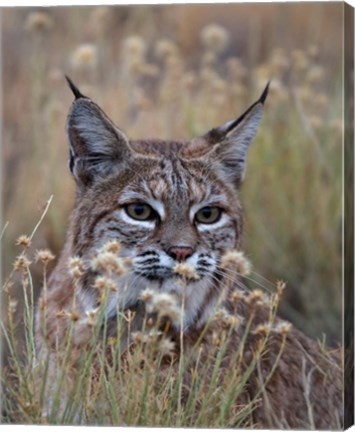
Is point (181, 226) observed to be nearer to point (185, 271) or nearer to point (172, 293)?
point (172, 293)

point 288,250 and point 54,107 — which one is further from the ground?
A: point 54,107

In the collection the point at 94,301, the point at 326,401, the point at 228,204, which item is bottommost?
the point at 326,401

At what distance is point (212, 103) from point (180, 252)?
195 cm

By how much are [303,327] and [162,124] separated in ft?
4.84

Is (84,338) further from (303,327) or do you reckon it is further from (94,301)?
(303,327)

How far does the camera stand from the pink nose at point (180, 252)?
6.71 meters

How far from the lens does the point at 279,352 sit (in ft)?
23.1

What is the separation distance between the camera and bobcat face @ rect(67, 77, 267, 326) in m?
6.84

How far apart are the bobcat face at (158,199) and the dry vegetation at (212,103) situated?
1.41 feet

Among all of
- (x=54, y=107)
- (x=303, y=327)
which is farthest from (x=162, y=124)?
(x=303, y=327)

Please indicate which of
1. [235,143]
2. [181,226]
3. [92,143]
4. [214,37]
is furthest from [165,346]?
[214,37]

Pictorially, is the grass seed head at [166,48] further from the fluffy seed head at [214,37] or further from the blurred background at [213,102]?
the fluffy seed head at [214,37]

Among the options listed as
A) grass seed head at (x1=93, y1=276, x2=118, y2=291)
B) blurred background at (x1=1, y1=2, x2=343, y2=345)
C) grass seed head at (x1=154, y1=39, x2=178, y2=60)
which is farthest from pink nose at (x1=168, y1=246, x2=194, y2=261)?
grass seed head at (x1=154, y1=39, x2=178, y2=60)

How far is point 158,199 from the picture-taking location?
22.8ft
